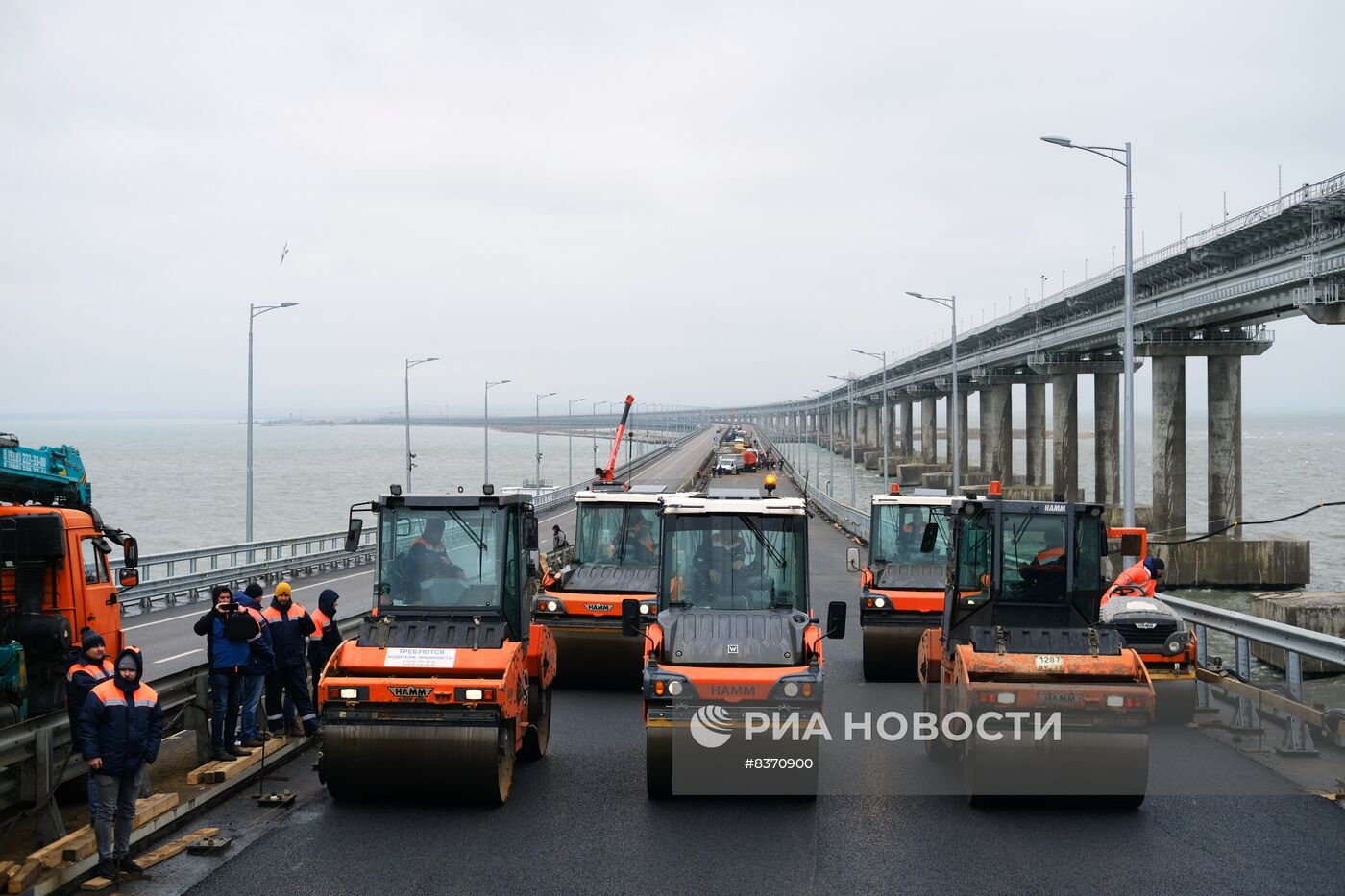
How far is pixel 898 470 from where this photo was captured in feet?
342

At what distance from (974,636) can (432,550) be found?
4.99 meters

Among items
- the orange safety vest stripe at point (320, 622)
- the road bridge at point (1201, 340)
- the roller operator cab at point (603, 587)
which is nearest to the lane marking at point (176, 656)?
the roller operator cab at point (603, 587)

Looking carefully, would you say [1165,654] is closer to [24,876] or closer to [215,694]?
[215,694]

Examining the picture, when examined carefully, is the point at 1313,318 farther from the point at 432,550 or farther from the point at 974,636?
the point at 432,550

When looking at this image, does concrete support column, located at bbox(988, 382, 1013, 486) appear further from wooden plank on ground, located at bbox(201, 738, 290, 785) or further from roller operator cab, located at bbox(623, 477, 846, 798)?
wooden plank on ground, located at bbox(201, 738, 290, 785)

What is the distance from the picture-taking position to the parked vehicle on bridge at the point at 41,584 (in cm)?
1031

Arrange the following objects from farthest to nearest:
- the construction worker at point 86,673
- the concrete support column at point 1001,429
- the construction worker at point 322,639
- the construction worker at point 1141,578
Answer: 1. the concrete support column at point 1001,429
2. the construction worker at point 1141,578
3. the construction worker at point 322,639
4. the construction worker at point 86,673

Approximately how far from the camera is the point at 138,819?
9156 millimetres

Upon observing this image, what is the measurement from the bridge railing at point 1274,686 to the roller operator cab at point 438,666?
765 centimetres

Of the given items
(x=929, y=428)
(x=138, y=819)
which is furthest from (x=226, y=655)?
(x=929, y=428)

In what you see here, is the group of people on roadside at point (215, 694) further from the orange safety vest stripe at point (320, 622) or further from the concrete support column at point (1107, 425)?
the concrete support column at point (1107, 425)

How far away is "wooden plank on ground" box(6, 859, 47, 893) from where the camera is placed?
308 inches

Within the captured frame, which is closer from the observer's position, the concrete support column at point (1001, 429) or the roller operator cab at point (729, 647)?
the roller operator cab at point (729, 647)

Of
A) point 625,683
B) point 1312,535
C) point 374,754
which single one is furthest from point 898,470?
point 374,754
